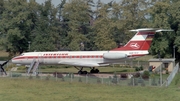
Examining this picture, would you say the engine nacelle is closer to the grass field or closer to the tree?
the grass field

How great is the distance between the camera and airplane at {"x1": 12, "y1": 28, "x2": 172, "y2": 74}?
148 feet

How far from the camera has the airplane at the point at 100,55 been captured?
4497 centimetres

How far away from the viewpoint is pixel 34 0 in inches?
3118

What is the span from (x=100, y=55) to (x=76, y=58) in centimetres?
312

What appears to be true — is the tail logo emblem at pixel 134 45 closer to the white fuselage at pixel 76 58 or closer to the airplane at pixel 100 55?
the airplane at pixel 100 55

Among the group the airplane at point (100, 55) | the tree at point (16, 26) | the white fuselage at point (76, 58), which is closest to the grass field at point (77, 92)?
the airplane at point (100, 55)

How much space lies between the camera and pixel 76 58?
47.2 metres

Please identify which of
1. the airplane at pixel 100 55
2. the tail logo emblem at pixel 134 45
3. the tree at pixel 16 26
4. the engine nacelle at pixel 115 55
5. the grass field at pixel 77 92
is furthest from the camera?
the tree at pixel 16 26

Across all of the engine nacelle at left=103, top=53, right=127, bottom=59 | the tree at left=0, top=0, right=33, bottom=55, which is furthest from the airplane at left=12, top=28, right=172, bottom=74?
the tree at left=0, top=0, right=33, bottom=55

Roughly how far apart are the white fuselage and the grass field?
1324 cm

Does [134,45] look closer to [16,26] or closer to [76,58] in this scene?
[76,58]

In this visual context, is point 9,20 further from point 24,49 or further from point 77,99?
point 77,99

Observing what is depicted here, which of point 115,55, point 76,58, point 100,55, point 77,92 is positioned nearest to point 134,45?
point 115,55

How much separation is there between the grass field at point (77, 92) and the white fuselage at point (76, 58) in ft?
43.5
